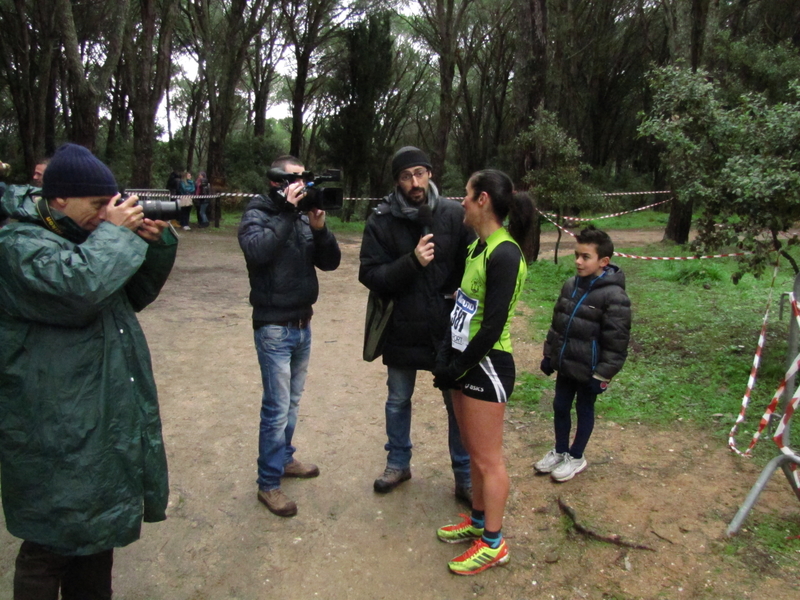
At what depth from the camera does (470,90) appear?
1484 inches

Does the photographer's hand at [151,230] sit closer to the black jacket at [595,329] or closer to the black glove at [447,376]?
the black glove at [447,376]

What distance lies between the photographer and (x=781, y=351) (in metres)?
6.51

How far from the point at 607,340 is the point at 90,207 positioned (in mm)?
2873

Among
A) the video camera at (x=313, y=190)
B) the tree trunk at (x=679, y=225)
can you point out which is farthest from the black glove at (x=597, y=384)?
the tree trunk at (x=679, y=225)

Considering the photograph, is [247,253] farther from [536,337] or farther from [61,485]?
[536,337]

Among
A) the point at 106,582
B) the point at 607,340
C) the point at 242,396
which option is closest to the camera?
the point at 106,582

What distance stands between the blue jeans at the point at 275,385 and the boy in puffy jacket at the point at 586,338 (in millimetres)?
1593

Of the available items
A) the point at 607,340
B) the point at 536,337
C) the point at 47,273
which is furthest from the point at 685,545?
the point at 536,337

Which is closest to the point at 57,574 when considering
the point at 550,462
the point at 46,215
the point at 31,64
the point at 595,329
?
the point at 46,215

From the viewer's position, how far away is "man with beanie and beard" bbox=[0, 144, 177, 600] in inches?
88.1

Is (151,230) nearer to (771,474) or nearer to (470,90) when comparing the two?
(771,474)

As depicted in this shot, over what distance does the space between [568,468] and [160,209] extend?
9.61 feet

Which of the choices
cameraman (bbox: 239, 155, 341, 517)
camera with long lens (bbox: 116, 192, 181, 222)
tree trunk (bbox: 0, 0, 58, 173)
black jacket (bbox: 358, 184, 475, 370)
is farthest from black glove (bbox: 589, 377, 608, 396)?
tree trunk (bbox: 0, 0, 58, 173)

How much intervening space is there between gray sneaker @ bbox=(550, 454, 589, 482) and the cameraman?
1.63 m
